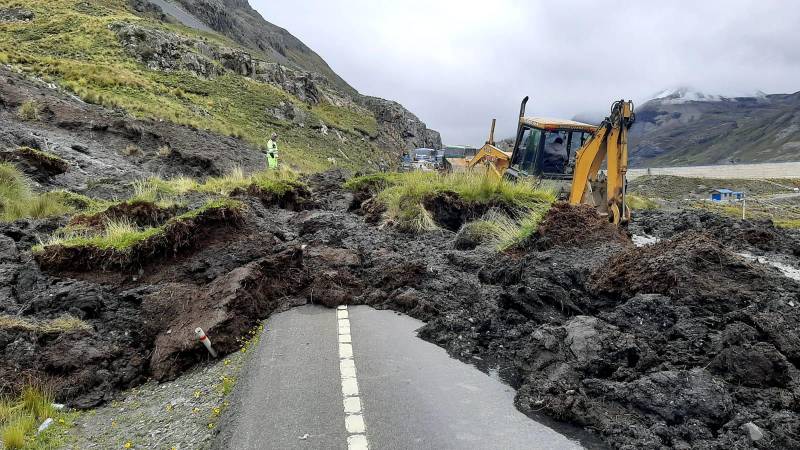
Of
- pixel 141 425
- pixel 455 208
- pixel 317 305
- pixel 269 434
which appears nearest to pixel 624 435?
pixel 269 434

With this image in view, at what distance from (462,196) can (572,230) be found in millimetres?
3731

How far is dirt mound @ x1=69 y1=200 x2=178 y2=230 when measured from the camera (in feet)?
26.9

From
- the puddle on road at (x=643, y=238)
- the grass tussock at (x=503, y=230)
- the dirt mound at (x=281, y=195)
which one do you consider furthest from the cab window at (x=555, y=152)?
the dirt mound at (x=281, y=195)

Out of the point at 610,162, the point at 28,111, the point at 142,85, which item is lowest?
the point at 610,162

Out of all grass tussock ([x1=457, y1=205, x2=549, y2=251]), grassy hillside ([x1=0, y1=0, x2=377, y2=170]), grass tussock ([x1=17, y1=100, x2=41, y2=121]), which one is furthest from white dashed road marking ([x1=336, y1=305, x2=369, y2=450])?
grassy hillside ([x1=0, y1=0, x2=377, y2=170])

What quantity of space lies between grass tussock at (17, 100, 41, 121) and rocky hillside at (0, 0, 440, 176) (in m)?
0.04

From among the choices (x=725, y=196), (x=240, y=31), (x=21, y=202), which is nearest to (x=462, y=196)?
(x=21, y=202)

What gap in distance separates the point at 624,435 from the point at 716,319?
1730 mm

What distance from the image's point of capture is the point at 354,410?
164 inches

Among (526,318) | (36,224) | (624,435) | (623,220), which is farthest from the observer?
(623,220)

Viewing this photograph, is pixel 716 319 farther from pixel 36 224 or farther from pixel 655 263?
pixel 36 224

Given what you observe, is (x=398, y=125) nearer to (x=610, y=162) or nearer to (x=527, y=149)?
(x=527, y=149)

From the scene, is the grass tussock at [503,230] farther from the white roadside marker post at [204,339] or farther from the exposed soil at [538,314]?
the white roadside marker post at [204,339]

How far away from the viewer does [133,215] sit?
8.53 meters
